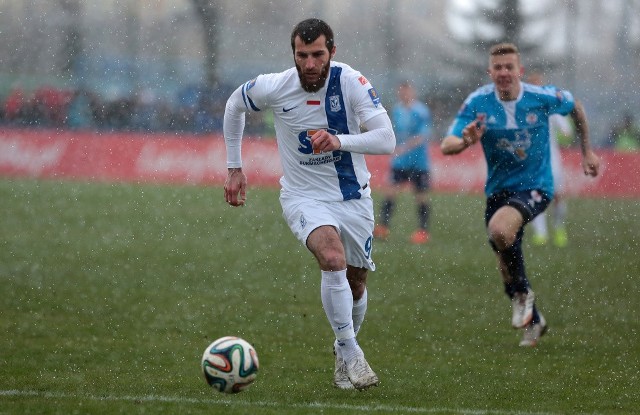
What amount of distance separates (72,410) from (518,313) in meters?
3.94

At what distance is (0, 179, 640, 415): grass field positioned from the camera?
6.39m

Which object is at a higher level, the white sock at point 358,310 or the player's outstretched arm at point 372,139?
the player's outstretched arm at point 372,139

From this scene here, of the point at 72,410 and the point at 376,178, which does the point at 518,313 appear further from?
the point at 376,178

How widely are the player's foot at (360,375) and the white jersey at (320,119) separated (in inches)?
43.3

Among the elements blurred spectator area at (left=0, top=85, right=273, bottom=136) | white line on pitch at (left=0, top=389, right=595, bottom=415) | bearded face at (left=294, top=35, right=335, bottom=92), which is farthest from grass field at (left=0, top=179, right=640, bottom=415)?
blurred spectator area at (left=0, top=85, right=273, bottom=136)

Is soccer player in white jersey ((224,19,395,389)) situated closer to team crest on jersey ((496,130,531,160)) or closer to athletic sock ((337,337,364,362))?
athletic sock ((337,337,364,362))

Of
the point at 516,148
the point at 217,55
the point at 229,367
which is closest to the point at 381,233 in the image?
the point at 516,148

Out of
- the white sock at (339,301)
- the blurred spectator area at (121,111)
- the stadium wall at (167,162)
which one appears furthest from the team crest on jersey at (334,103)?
the blurred spectator area at (121,111)

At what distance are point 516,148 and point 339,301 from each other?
2.66 meters

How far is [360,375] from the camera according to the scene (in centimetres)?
→ 635

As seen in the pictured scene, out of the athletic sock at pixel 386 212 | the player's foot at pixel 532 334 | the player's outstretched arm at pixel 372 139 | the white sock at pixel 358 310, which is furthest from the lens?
the athletic sock at pixel 386 212

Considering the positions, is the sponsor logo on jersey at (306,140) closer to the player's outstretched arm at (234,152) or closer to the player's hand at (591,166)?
the player's outstretched arm at (234,152)

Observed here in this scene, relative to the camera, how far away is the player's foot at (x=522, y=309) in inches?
334

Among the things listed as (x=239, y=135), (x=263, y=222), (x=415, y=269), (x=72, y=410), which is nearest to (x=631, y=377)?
(x=239, y=135)
